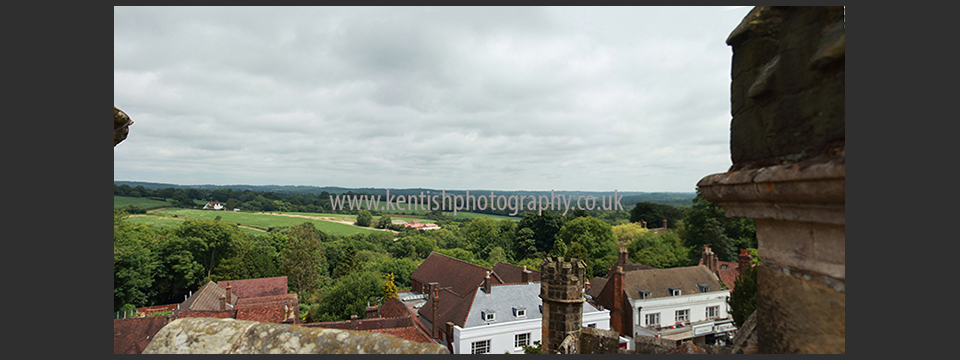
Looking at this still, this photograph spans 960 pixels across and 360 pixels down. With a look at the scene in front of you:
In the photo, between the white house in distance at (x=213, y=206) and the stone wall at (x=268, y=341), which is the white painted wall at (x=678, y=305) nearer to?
the stone wall at (x=268, y=341)

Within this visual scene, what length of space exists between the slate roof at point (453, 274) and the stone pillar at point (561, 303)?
2631 cm

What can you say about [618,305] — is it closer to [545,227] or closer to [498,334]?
[498,334]

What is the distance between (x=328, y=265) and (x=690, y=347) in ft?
221

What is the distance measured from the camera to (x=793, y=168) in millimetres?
1963

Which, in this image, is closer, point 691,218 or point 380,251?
point 691,218

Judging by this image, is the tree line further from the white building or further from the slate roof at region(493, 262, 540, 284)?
the white building

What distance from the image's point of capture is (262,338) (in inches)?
102

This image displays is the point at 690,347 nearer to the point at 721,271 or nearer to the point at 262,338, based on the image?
the point at 262,338

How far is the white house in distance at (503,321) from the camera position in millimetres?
25734

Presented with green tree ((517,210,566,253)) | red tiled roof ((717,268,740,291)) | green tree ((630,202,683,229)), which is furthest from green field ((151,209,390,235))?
red tiled roof ((717,268,740,291))

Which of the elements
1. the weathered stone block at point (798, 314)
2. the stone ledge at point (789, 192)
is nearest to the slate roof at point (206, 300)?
the weathered stone block at point (798, 314)

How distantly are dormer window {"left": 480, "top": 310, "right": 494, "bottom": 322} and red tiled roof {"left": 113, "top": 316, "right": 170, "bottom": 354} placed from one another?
17.4 metres

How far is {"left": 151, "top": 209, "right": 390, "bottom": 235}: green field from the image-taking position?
81.0 metres

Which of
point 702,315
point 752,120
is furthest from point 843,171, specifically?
point 702,315
